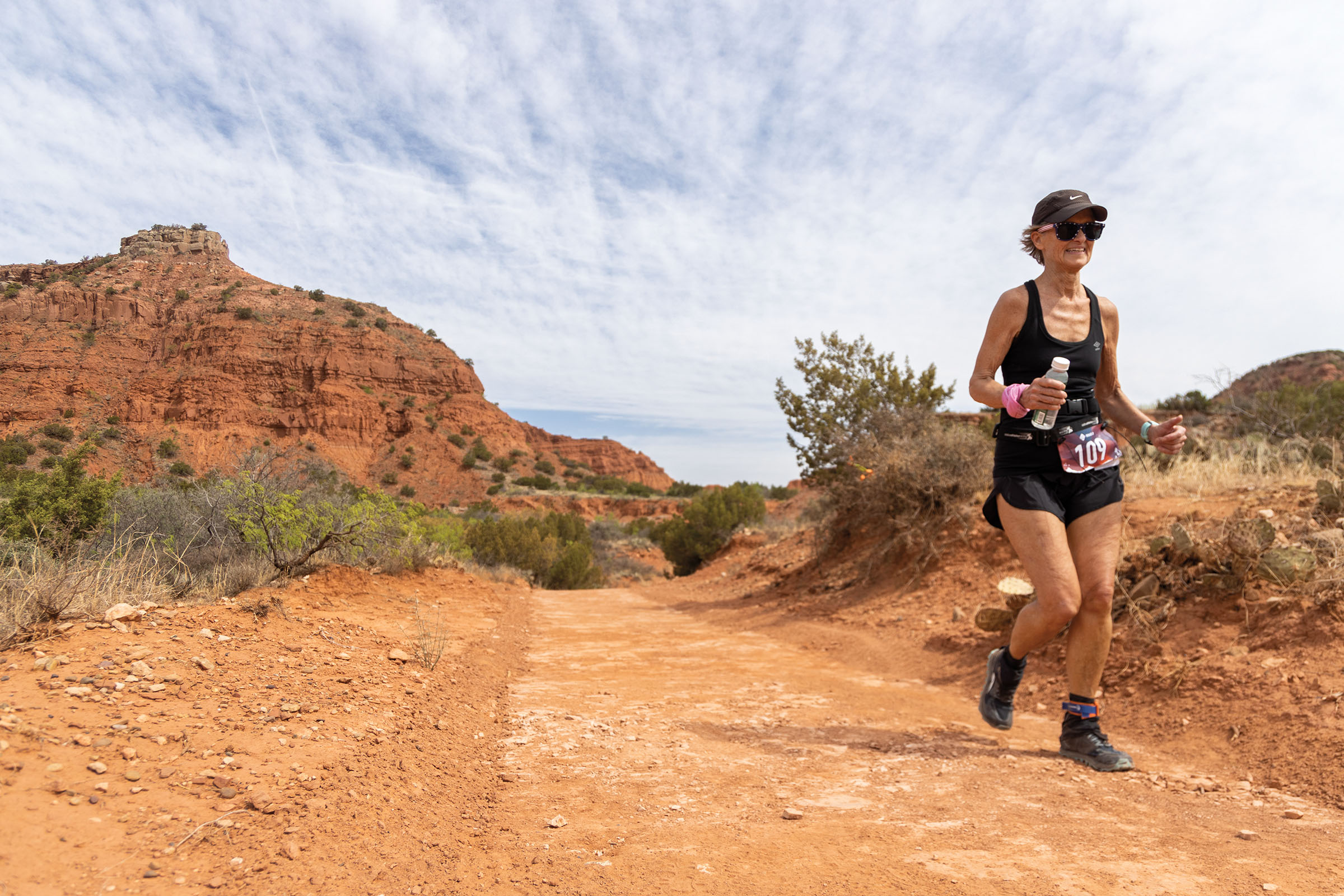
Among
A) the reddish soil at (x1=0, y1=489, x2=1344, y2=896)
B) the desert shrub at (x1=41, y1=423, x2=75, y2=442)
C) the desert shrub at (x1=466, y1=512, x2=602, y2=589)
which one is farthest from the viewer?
the desert shrub at (x1=41, y1=423, x2=75, y2=442)

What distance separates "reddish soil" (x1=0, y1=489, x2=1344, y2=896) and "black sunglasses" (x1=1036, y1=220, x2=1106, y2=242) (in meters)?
2.33

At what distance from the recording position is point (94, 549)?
5.38m

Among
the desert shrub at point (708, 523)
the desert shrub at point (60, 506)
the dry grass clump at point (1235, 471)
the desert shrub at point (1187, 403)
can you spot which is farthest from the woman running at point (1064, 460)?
the desert shrub at point (1187, 403)

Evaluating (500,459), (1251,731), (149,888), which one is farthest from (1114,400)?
(500,459)

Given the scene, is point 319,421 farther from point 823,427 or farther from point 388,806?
point 388,806

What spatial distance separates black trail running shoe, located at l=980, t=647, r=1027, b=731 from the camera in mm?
3396

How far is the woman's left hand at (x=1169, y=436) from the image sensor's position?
2956 millimetres

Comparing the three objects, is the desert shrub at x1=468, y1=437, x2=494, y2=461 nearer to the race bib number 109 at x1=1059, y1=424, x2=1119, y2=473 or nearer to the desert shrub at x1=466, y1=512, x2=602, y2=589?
the desert shrub at x1=466, y1=512, x2=602, y2=589


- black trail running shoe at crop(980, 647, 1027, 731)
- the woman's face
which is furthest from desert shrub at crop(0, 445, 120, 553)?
the woman's face

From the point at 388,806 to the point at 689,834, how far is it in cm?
95

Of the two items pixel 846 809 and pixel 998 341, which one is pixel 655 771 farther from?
pixel 998 341

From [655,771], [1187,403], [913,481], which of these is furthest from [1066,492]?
[1187,403]

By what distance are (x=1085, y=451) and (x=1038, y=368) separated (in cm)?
42

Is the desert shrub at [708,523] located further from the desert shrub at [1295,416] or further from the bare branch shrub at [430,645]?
the bare branch shrub at [430,645]
